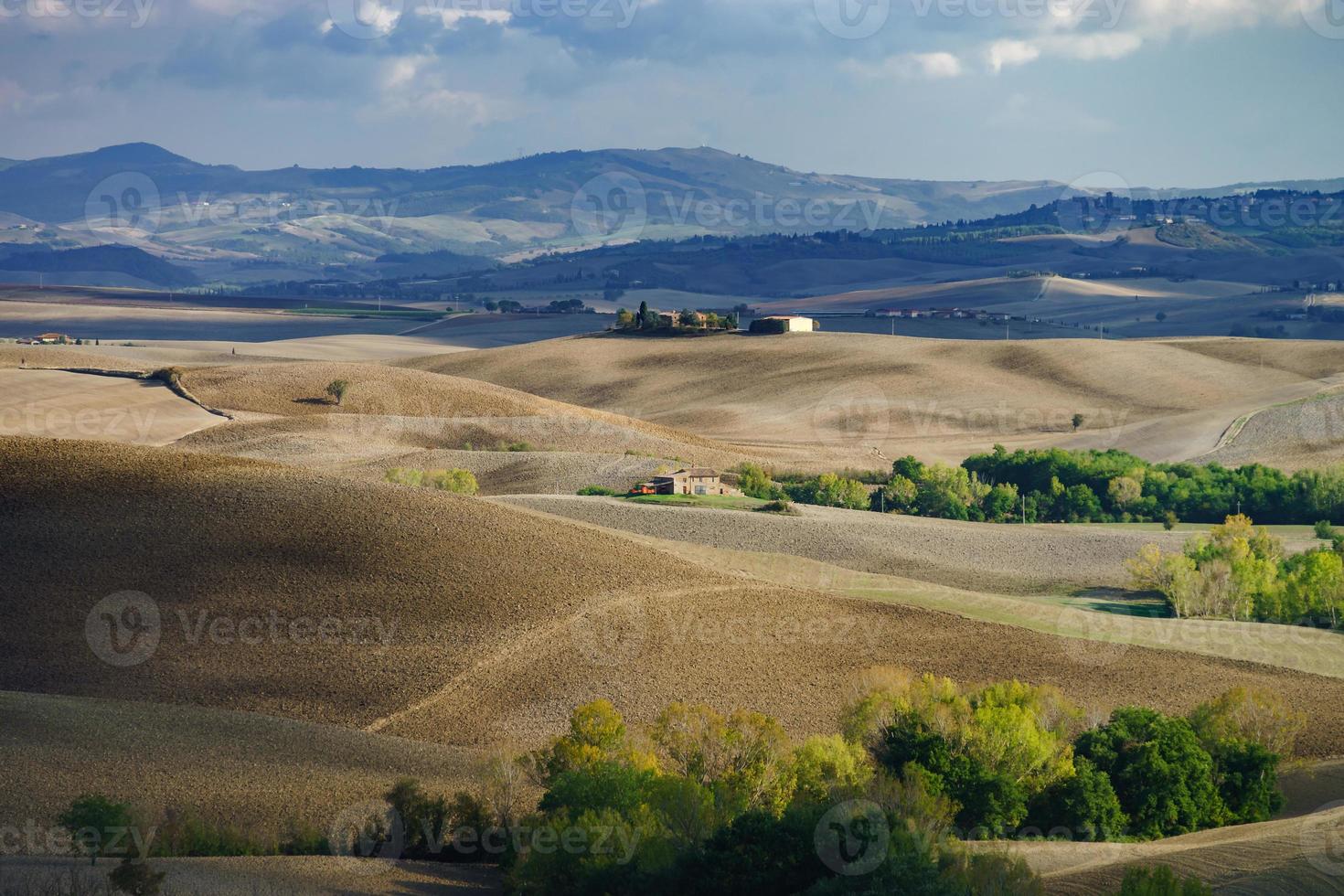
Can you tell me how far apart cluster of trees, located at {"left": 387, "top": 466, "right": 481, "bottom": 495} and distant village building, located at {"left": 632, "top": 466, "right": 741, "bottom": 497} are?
8270 millimetres

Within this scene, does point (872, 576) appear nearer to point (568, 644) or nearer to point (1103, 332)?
point (568, 644)

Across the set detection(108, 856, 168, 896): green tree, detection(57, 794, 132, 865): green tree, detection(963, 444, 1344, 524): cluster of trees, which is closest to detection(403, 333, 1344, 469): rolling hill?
detection(963, 444, 1344, 524): cluster of trees

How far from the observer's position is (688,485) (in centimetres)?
8206

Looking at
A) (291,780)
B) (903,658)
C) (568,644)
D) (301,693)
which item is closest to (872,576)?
(903,658)

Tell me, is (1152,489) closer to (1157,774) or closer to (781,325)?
(1157,774)

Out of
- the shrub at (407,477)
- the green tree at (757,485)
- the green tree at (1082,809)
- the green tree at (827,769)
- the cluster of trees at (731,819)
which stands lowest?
the green tree at (757,485)

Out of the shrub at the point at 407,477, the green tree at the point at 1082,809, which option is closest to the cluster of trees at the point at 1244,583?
the green tree at the point at 1082,809

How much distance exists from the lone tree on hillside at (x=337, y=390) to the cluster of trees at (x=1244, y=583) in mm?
57252

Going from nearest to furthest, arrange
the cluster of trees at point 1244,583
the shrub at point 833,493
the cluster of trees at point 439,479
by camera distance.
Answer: the cluster of trees at point 1244,583 < the cluster of trees at point 439,479 < the shrub at point 833,493

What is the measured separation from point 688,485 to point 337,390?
113 ft

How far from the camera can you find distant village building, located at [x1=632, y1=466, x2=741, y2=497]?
81.2 metres

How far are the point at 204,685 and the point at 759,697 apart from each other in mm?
14759

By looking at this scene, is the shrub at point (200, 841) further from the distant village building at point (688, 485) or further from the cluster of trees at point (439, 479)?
the distant village building at point (688, 485)

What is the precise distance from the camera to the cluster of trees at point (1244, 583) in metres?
60.7
